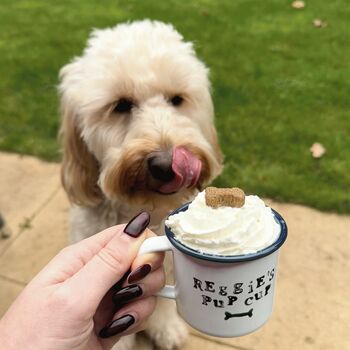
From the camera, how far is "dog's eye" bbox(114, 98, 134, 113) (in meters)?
2.64

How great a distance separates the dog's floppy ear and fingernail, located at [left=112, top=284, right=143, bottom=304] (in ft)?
4.30

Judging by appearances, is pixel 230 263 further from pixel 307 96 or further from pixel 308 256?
pixel 307 96

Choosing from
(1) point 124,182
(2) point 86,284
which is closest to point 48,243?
(1) point 124,182

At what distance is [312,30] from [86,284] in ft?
17.6

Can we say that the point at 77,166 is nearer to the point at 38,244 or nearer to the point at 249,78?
the point at 38,244

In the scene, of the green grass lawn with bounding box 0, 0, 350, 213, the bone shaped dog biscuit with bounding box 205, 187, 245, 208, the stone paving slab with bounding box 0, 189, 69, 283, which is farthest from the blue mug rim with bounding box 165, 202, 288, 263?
the green grass lawn with bounding box 0, 0, 350, 213

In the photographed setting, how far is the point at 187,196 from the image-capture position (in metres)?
2.56

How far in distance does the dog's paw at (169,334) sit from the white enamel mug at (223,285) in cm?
139

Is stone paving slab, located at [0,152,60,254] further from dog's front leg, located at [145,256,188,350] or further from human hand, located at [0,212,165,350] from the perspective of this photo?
human hand, located at [0,212,165,350]

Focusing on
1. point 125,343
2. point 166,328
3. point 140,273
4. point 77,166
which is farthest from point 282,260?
point 140,273

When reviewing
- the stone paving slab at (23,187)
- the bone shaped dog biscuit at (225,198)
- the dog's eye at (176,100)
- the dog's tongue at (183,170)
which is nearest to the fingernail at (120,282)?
the bone shaped dog biscuit at (225,198)

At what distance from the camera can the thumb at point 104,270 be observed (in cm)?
141

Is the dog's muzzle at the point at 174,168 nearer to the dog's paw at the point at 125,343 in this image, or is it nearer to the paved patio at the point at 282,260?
the dog's paw at the point at 125,343

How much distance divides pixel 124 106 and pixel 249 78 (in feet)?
8.93
